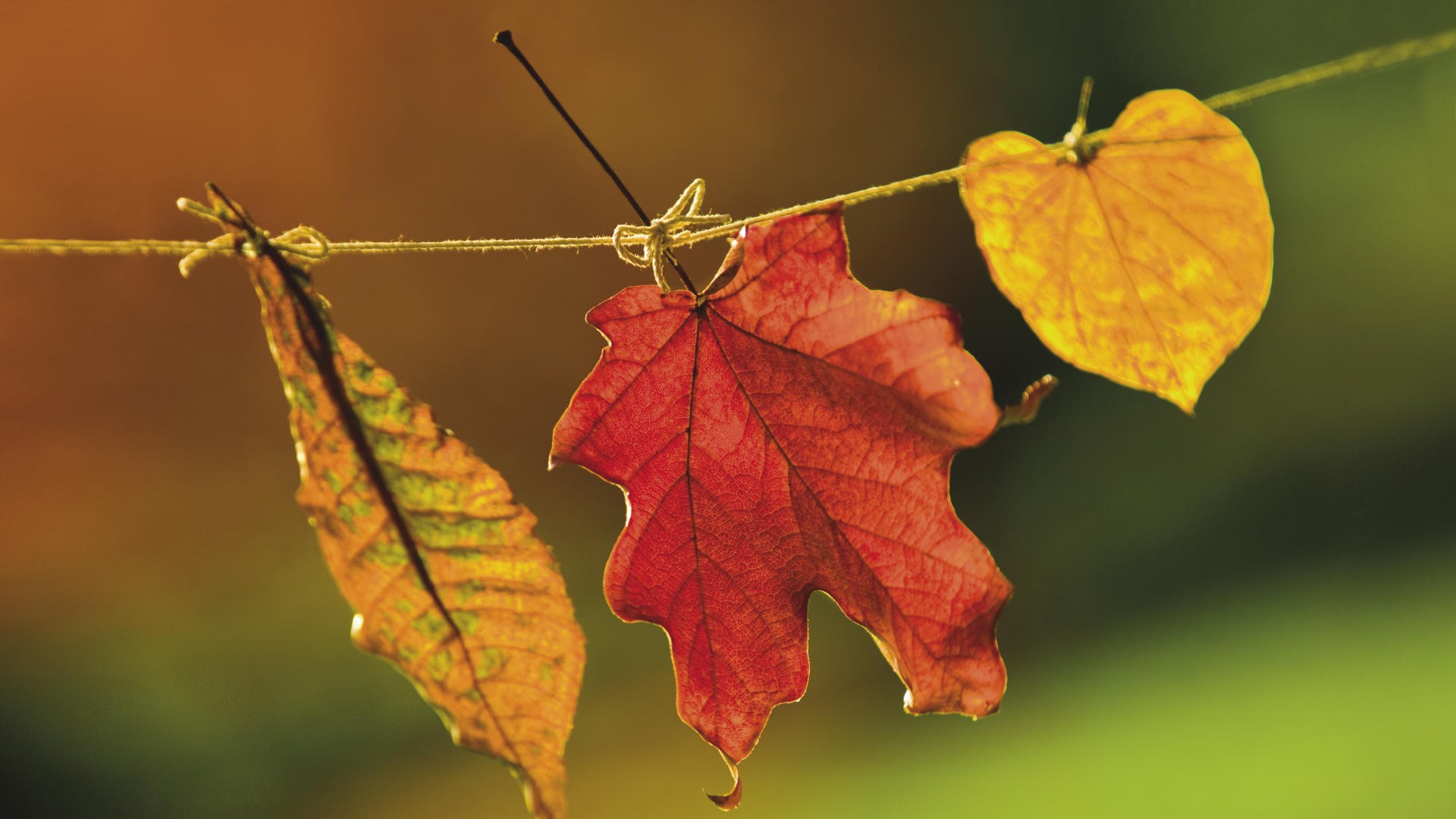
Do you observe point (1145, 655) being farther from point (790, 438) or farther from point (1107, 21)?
point (790, 438)

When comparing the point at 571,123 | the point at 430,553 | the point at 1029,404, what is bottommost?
the point at 1029,404

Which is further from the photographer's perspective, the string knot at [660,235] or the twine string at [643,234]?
→ the string knot at [660,235]

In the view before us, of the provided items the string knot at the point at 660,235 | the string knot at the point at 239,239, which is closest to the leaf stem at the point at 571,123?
the string knot at the point at 660,235

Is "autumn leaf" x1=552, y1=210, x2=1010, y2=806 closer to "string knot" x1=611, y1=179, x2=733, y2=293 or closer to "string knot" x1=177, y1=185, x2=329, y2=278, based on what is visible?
"string knot" x1=611, y1=179, x2=733, y2=293

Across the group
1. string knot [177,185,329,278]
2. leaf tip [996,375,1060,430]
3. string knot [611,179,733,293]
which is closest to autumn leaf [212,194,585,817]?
string knot [177,185,329,278]

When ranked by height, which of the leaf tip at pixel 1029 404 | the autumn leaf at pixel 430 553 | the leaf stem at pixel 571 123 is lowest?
the leaf tip at pixel 1029 404

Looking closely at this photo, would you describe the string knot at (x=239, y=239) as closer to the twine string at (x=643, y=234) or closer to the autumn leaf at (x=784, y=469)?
the twine string at (x=643, y=234)

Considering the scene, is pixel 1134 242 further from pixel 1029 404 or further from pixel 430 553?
pixel 430 553

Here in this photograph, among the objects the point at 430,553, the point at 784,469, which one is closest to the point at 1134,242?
the point at 784,469
